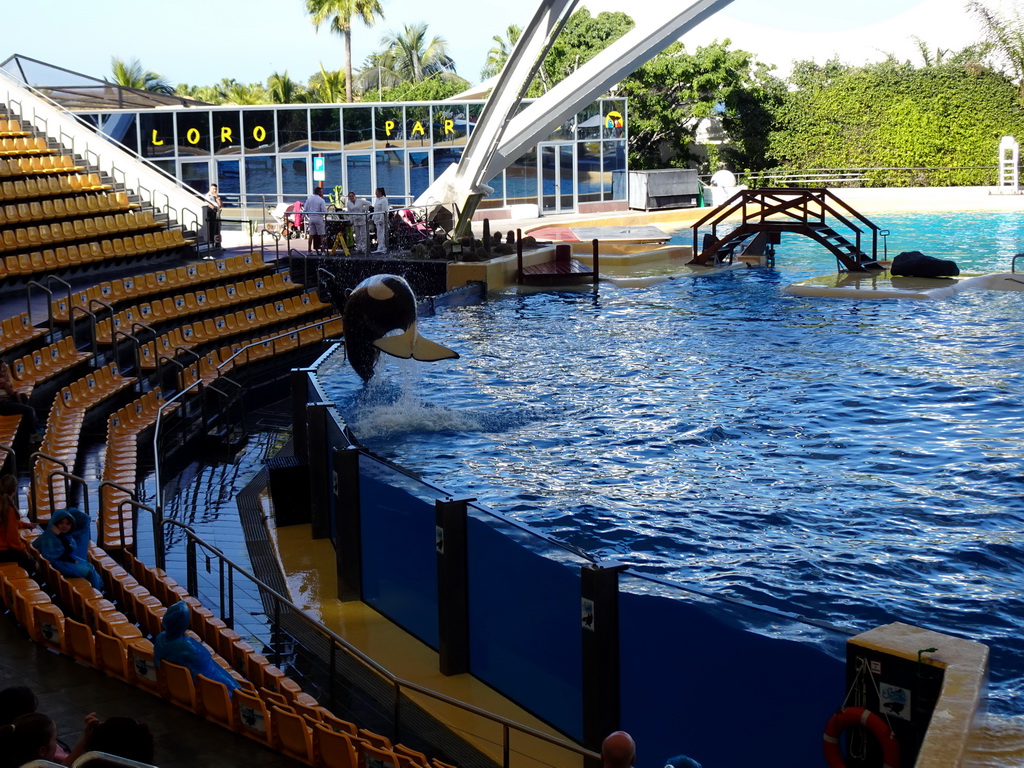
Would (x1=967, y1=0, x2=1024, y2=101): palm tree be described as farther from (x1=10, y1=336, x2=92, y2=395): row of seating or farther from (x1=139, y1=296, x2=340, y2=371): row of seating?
(x1=10, y1=336, x2=92, y2=395): row of seating

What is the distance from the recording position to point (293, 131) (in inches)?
1106

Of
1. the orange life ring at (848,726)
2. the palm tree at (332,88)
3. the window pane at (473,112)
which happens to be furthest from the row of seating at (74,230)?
the palm tree at (332,88)

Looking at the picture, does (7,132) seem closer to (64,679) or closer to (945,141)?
(64,679)

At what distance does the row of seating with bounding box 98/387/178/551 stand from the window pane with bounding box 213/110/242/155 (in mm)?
16610

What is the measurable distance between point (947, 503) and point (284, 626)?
17.6 feet

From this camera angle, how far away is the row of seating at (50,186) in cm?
1798

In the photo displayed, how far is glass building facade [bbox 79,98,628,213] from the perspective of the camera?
89.9 ft

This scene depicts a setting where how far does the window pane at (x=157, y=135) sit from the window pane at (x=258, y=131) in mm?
1780

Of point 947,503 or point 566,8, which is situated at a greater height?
point 566,8

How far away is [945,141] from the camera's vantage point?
1524 inches

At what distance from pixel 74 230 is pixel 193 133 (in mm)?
10470

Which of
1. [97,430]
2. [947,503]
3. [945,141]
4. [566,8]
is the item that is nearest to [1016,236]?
[945,141]

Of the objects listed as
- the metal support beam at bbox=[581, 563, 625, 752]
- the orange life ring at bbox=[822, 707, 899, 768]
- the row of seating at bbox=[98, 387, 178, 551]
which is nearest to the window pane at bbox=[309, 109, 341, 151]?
the row of seating at bbox=[98, 387, 178, 551]

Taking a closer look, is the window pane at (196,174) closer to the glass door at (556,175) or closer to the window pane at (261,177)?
the window pane at (261,177)
